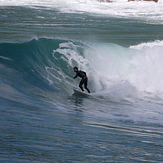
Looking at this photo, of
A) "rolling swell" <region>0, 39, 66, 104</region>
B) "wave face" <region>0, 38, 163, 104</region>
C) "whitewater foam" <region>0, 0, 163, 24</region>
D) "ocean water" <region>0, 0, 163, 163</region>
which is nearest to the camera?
"ocean water" <region>0, 0, 163, 163</region>

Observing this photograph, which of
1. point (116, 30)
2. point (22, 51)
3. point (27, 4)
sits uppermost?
point (27, 4)

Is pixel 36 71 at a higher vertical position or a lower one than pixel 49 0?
lower

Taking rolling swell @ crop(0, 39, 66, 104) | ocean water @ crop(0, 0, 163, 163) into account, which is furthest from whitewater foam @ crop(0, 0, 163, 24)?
rolling swell @ crop(0, 39, 66, 104)

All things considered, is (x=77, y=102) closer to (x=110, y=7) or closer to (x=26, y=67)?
(x=26, y=67)

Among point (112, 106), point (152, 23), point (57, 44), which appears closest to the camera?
point (112, 106)

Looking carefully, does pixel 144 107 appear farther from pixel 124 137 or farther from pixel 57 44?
pixel 57 44

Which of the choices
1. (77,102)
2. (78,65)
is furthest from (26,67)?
(77,102)

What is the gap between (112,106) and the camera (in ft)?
34.2

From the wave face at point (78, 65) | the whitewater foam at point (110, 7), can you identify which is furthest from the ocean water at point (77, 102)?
the whitewater foam at point (110, 7)

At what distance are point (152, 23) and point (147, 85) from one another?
25620 mm

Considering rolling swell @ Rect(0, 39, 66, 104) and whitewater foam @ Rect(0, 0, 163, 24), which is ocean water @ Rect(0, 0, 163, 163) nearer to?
rolling swell @ Rect(0, 39, 66, 104)

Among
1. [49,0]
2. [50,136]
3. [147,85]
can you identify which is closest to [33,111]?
[50,136]

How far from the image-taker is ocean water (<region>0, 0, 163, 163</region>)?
5.37m

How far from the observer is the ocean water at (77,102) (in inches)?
211
